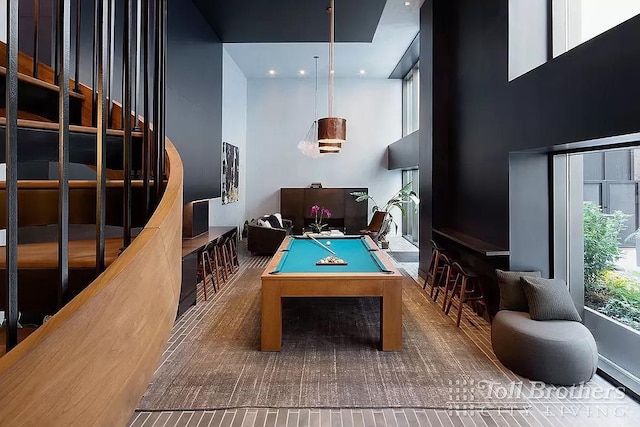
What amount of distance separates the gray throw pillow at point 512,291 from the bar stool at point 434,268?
1694mm

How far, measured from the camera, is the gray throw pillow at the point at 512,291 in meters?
3.83

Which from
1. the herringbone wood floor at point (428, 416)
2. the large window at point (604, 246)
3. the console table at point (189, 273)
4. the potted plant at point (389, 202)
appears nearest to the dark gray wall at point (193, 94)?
the console table at point (189, 273)

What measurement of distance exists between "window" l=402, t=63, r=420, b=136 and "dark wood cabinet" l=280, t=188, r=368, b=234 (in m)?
2.41

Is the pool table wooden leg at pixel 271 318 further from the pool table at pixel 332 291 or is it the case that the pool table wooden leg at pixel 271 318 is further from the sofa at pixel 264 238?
the sofa at pixel 264 238

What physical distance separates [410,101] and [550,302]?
29.8 ft

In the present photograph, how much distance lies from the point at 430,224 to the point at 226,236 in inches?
137

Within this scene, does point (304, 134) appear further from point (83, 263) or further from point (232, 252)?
point (83, 263)

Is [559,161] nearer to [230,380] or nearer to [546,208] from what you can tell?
[546,208]

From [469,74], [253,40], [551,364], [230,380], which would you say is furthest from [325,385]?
[253,40]

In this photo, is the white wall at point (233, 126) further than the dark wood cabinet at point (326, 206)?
No

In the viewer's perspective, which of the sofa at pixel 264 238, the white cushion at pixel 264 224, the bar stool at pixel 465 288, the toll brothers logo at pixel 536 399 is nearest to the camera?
the toll brothers logo at pixel 536 399

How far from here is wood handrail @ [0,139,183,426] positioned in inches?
35.0

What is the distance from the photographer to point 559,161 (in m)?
4.23

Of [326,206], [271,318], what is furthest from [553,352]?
[326,206]
